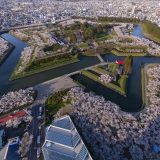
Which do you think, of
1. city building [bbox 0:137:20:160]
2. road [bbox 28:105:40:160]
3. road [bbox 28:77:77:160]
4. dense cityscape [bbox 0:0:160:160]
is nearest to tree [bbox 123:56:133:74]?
dense cityscape [bbox 0:0:160:160]


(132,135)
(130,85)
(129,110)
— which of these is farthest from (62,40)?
(132,135)

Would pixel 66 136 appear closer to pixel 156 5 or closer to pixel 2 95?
pixel 2 95

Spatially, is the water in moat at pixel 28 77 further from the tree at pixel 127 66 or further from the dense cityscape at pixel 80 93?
the tree at pixel 127 66

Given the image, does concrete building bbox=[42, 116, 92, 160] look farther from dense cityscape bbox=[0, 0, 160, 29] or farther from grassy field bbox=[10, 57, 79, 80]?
dense cityscape bbox=[0, 0, 160, 29]

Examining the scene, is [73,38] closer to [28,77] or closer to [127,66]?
[127,66]

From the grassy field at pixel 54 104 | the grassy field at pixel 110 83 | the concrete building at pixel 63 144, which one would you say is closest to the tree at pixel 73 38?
the grassy field at pixel 110 83
